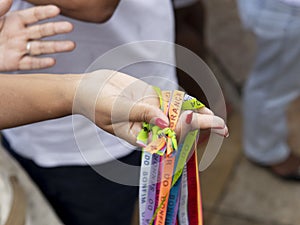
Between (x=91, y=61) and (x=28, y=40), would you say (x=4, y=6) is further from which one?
→ (x=91, y=61)

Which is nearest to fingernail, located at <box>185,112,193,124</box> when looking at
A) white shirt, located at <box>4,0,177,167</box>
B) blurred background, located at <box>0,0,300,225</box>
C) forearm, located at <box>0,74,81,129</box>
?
forearm, located at <box>0,74,81,129</box>

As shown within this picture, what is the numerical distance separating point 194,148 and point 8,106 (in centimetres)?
31

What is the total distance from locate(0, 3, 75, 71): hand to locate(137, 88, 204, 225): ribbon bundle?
311mm

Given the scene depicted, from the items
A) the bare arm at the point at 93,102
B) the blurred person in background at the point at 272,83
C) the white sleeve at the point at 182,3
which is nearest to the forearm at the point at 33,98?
the bare arm at the point at 93,102

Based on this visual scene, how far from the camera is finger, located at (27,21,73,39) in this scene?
3.26ft

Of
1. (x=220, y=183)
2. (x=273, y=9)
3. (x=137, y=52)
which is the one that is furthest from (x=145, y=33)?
(x=220, y=183)

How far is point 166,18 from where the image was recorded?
1.15 m

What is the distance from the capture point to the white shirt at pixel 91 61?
108cm

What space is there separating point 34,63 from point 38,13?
9cm

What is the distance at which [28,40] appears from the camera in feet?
3.41

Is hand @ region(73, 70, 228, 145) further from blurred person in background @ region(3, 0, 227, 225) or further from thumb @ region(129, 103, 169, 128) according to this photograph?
blurred person in background @ region(3, 0, 227, 225)

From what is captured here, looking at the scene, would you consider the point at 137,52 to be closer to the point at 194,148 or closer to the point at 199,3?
the point at 194,148

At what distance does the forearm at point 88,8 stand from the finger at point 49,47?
2.1 inches

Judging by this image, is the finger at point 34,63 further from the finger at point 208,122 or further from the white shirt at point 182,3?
the white shirt at point 182,3
